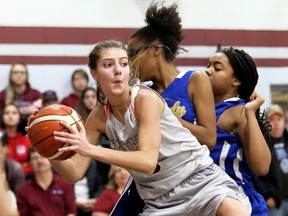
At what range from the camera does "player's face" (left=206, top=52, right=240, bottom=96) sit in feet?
17.4

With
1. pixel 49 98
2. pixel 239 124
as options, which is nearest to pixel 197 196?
pixel 239 124

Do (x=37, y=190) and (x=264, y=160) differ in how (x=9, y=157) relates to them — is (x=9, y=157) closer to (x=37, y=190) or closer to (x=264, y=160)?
(x=37, y=190)

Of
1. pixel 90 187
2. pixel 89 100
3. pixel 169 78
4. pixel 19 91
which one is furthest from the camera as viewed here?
pixel 19 91

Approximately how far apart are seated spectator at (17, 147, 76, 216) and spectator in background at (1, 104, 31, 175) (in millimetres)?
604

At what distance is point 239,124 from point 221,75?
33 centimetres

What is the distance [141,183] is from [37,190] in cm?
262

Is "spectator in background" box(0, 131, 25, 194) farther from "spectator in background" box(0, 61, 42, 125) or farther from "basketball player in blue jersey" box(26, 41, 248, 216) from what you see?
"basketball player in blue jersey" box(26, 41, 248, 216)

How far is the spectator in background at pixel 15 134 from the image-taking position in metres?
7.93

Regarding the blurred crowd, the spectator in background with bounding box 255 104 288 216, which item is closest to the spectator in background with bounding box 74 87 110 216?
the blurred crowd

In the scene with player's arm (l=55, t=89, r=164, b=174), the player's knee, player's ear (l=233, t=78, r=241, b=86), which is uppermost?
player's ear (l=233, t=78, r=241, b=86)

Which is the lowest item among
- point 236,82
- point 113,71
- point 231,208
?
point 231,208

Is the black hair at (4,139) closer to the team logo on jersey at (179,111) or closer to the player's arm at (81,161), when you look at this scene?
the player's arm at (81,161)

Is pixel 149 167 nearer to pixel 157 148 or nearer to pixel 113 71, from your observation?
pixel 157 148

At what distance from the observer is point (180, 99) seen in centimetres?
495
